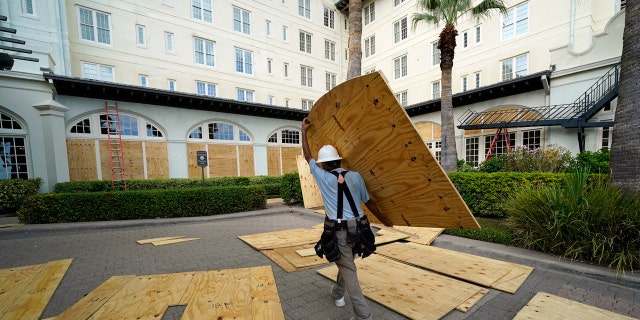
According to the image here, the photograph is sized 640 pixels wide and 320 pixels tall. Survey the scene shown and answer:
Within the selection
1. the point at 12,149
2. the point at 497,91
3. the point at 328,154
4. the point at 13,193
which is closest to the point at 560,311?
the point at 328,154

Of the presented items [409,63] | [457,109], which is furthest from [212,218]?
[409,63]

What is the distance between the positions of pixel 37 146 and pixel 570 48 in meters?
24.3

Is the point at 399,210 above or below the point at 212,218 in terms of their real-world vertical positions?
above

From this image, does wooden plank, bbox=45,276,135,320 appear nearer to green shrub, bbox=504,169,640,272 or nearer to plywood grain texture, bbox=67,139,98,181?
green shrub, bbox=504,169,640,272

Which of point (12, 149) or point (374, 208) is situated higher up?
point (12, 149)

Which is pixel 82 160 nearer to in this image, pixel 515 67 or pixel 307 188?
pixel 307 188

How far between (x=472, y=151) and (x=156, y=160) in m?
18.6

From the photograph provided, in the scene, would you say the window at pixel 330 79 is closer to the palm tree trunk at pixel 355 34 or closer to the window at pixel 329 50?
the window at pixel 329 50

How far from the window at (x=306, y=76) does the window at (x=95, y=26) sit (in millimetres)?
13271

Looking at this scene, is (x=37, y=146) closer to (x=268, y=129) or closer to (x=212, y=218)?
(x=212, y=218)

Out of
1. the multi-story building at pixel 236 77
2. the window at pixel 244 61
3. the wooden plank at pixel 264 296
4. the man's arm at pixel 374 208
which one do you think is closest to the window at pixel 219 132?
the multi-story building at pixel 236 77

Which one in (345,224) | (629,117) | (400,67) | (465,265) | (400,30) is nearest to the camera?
(345,224)

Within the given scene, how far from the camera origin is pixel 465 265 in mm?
4312

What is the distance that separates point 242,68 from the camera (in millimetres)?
19297
